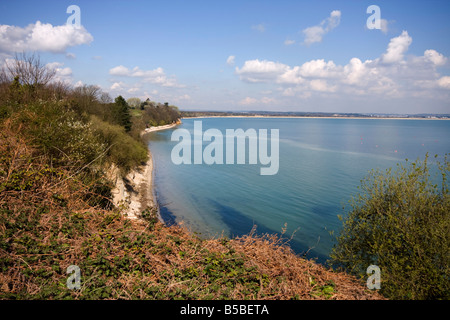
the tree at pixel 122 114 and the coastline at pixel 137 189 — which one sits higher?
the tree at pixel 122 114

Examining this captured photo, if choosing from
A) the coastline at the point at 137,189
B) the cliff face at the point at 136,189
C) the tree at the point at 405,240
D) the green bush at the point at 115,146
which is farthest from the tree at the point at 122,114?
Result: the tree at the point at 405,240

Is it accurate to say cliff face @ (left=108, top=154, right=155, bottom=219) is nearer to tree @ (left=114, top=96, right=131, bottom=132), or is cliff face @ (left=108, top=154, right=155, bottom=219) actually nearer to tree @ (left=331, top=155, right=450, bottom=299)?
tree @ (left=114, top=96, right=131, bottom=132)

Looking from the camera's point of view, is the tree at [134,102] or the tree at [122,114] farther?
the tree at [134,102]

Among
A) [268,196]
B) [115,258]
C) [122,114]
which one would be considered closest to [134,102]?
[122,114]

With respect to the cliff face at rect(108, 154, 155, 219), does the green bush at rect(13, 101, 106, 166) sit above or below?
above

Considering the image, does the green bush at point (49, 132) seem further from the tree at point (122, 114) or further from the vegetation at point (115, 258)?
the tree at point (122, 114)

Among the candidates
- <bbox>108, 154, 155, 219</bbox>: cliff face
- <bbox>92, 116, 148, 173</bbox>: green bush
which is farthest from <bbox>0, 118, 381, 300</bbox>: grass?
<bbox>92, 116, 148, 173</bbox>: green bush

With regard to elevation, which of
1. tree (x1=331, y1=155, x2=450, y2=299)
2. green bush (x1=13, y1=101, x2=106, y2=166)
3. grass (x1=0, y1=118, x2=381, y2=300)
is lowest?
tree (x1=331, y1=155, x2=450, y2=299)

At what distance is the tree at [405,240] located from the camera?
35.6 ft

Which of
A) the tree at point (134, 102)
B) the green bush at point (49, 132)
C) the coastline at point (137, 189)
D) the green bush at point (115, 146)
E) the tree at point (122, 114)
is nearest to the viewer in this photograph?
the green bush at point (49, 132)

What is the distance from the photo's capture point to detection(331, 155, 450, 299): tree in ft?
35.6

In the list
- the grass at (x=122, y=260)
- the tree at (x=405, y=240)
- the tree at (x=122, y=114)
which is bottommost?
the tree at (x=405, y=240)
